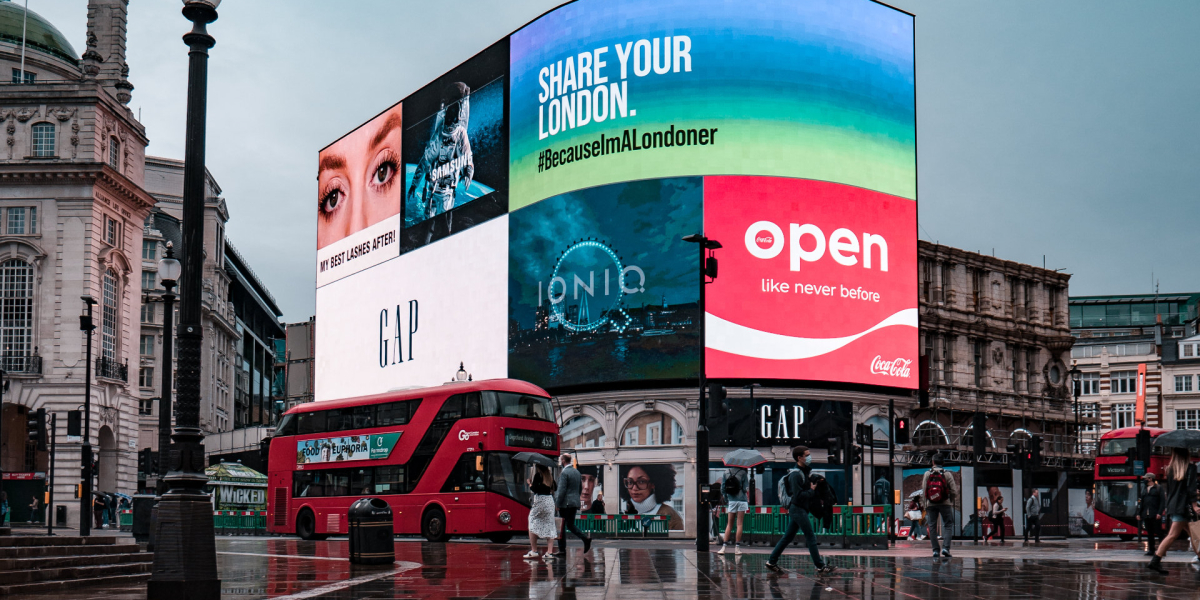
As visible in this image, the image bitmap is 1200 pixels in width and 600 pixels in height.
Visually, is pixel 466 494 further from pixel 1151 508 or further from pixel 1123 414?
pixel 1123 414

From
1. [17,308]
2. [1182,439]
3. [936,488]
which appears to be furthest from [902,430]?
[17,308]

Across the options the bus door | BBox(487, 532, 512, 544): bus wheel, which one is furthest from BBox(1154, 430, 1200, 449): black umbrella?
BBox(487, 532, 512, 544): bus wheel

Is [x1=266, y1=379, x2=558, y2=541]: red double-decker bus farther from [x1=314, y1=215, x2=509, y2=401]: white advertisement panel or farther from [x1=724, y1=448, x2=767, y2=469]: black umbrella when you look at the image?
[x1=314, y1=215, x2=509, y2=401]: white advertisement panel

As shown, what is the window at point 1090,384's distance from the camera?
9919cm

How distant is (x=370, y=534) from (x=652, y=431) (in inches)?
1224

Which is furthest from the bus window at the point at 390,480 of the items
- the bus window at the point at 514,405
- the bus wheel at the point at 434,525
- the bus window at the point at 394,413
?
the bus window at the point at 514,405

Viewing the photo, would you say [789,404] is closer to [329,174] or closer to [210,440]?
[329,174]

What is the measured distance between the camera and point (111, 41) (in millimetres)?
65438

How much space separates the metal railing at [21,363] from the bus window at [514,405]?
33.9 meters

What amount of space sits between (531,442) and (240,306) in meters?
99.5

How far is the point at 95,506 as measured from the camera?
5381 centimetres

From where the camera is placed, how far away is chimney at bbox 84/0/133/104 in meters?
64.6

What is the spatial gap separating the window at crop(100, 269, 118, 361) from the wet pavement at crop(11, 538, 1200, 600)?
39906mm

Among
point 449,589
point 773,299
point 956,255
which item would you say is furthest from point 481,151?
point 449,589
